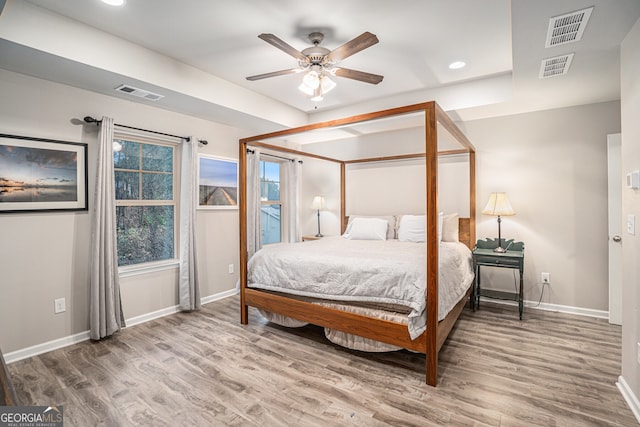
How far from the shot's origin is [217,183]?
4.33 m

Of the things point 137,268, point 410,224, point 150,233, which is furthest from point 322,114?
point 137,268

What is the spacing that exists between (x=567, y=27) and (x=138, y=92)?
357 cm

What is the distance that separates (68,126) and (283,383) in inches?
117

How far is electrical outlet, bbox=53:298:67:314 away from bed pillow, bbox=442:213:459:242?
4.07 meters

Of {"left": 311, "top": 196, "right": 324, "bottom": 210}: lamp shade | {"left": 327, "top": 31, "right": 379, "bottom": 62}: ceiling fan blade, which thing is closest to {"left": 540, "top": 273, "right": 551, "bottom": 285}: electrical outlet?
{"left": 311, "top": 196, "right": 324, "bottom": 210}: lamp shade

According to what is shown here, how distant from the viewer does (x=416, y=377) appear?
91.7 inches

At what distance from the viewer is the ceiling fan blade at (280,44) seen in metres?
2.17

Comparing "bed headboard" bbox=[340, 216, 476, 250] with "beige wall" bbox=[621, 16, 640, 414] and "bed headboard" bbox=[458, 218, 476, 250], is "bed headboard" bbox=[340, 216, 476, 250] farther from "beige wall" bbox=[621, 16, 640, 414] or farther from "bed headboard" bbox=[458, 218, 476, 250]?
"beige wall" bbox=[621, 16, 640, 414]

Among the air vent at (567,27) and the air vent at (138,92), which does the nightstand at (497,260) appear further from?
the air vent at (138,92)

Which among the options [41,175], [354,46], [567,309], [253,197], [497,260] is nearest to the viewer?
[354,46]

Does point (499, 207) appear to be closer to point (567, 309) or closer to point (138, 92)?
point (567, 309)

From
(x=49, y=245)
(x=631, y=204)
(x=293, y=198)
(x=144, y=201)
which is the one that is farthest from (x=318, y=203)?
(x=631, y=204)

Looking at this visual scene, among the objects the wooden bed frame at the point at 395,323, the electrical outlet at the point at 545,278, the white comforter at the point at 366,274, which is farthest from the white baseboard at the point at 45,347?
the electrical outlet at the point at 545,278

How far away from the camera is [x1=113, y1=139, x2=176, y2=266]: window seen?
347 cm
